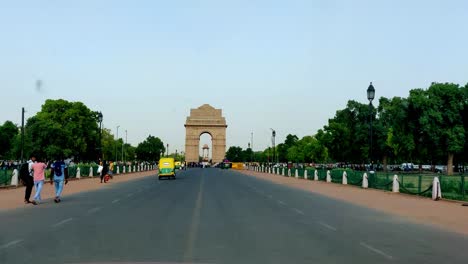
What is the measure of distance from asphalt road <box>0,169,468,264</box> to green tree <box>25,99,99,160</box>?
227ft

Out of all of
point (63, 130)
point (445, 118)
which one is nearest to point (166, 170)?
point (63, 130)

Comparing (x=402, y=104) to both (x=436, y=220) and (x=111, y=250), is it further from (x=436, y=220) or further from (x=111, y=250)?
(x=111, y=250)

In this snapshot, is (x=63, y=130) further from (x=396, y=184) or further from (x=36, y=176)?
(x=36, y=176)

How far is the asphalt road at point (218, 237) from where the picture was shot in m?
9.74

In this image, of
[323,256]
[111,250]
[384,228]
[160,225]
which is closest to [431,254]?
[323,256]

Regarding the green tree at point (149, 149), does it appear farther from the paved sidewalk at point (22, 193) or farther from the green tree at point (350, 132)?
the paved sidewalk at point (22, 193)

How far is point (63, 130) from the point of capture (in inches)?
3489

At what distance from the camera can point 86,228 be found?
1403cm

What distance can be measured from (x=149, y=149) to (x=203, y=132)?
16363 millimetres

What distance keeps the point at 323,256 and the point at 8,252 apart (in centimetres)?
534

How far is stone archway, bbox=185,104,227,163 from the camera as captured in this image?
546ft

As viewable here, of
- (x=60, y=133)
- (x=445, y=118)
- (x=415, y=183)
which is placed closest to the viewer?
(x=415, y=183)

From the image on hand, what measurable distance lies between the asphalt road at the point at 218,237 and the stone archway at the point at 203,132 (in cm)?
14671

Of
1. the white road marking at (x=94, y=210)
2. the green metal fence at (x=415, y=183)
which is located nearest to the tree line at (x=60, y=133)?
the green metal fence at (x=415, y=183)
